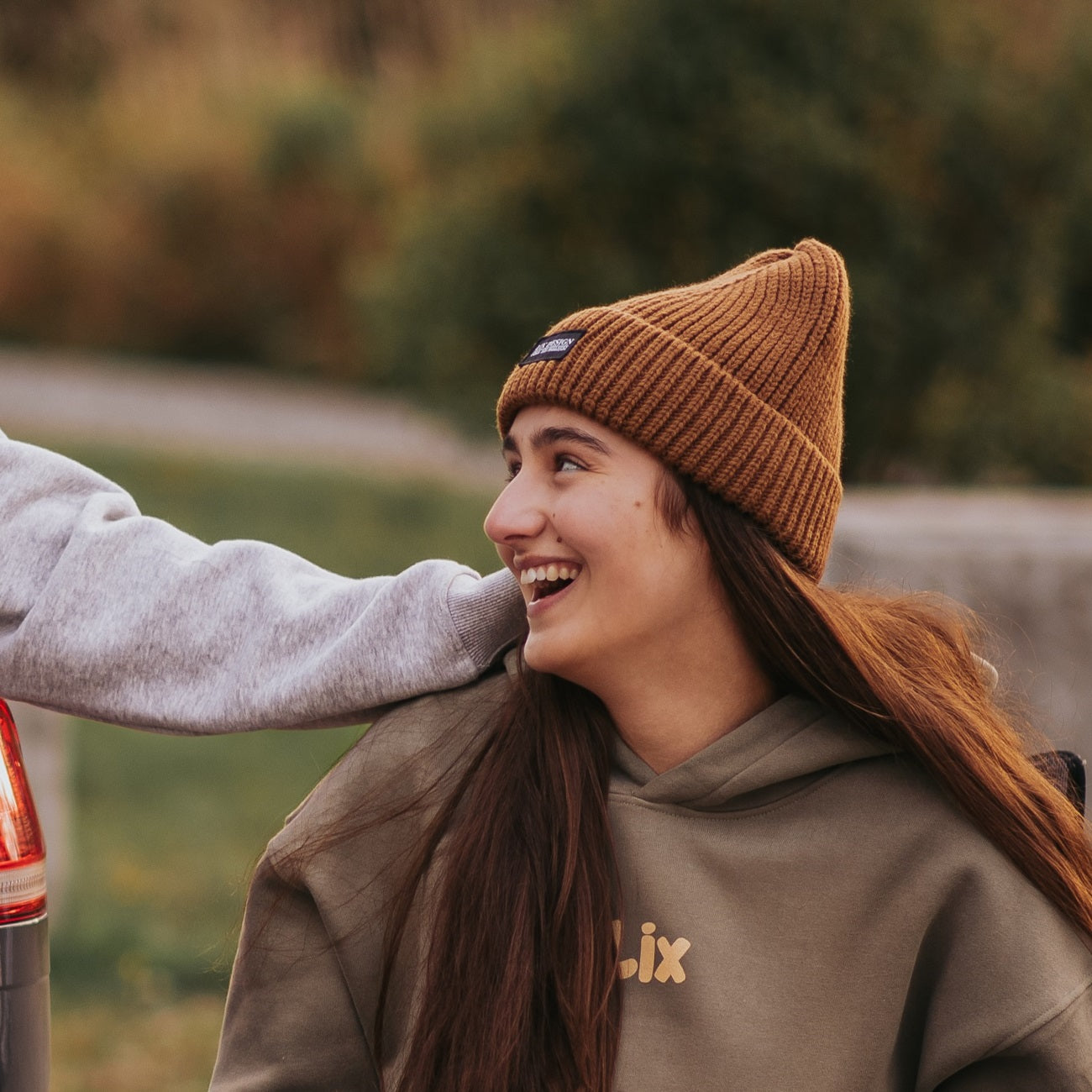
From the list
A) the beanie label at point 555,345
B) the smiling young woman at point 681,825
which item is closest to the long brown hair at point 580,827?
the smiling young woman at point 681,825

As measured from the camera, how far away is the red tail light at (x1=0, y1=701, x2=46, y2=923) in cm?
212

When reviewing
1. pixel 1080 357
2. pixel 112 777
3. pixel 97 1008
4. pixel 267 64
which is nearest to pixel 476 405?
pixel 112 777

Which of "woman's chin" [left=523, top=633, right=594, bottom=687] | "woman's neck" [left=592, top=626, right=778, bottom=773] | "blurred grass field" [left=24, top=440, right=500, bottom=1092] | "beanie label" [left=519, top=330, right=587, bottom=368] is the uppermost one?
"beanie label" [left=519, top=330, right=587, bottom=368]

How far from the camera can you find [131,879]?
589cm

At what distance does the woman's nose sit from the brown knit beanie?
142 millimetres

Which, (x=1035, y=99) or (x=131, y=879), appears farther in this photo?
(x=1035, y=99)

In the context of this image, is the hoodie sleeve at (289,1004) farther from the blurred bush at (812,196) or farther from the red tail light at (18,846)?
the blurred bush at (812,196)

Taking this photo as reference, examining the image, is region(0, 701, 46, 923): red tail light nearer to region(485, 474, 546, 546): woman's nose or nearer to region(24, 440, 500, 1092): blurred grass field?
region(24, 440, 500, 1092): blurred grass field

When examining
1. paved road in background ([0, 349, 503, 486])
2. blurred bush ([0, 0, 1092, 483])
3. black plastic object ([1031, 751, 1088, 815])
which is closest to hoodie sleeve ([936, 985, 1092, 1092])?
black plastic object ([1031, 751, 1088, 815])

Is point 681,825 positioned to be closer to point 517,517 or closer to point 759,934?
point 759,934

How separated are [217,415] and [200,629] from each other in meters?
17.8

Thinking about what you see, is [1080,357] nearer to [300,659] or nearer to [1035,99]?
[1035,99]

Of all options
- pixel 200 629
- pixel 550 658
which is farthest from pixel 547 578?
pixel 200 629

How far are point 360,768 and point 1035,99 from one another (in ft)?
19.6
